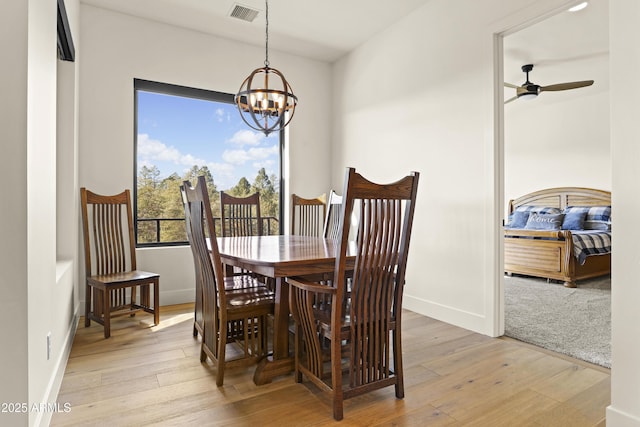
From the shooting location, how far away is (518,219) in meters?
6.27

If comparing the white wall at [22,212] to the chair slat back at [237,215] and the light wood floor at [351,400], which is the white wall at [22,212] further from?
the chair slat back at [237,215]

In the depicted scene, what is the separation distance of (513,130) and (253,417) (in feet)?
23.3

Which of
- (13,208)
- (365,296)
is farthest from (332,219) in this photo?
(13,208)

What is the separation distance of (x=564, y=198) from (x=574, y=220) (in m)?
0.72

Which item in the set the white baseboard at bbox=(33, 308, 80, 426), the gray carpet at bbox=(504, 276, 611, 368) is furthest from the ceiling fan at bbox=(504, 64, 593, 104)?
the white baseboard at bbox=(33, 308, 80, 426)

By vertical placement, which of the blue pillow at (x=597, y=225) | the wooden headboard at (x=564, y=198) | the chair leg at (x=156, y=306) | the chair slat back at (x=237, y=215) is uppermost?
the wooden headboard at (x=564, y=198)

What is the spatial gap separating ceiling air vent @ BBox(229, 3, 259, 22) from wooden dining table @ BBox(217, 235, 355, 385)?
2375 millimetres

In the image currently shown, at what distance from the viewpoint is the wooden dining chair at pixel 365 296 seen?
5.65ft

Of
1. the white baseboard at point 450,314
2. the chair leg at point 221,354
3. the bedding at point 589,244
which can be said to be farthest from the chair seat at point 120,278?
the bedding at point 589,244

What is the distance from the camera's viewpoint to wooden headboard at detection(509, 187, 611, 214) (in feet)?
19.4

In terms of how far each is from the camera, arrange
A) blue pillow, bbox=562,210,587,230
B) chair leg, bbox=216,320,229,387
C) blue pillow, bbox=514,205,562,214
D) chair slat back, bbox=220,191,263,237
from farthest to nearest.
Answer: blue pillow, bbox=514,205,562,214 < blue pillow, bbox=562,210,587,230 < chair slat back, bbox=220,191,263,237 < chair leg, bbox=216,320,229,387

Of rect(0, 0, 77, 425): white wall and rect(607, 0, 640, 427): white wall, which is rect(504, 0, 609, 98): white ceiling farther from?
rect(0, 0, 77, 425): white wall

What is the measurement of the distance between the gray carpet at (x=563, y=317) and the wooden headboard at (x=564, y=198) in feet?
5.40

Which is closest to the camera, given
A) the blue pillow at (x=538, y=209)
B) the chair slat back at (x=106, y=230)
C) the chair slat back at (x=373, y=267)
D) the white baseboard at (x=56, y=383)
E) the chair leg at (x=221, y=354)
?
the white baseboard at (x=56, y=383)
